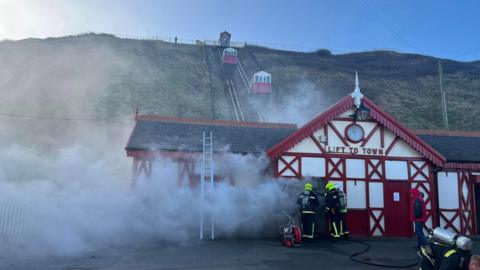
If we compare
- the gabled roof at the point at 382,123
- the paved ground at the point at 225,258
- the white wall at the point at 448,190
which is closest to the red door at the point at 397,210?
the gabled roof at the point at 382,123

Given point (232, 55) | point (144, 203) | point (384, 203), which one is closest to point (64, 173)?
point (144, 203)

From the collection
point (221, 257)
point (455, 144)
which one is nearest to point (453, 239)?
point (221, 257)

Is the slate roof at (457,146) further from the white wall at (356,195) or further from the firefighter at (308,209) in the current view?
the firefighter at (308,209)

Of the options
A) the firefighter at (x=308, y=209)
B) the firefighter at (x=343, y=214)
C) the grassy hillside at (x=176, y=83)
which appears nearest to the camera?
the firefighter at (x=308, y=209)

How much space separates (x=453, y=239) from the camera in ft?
18.9

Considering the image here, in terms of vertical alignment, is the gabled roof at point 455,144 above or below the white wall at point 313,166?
above

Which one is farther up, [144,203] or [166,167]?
[166,167]

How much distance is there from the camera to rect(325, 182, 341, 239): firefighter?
1392 cm

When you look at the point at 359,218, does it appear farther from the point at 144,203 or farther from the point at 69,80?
the point at 69,80

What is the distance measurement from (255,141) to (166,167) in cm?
416

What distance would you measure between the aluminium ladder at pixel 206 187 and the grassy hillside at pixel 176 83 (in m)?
21.3

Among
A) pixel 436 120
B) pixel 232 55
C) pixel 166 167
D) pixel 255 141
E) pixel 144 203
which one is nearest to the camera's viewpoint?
pixel 144 203

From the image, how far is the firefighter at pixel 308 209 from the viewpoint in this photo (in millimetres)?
13547

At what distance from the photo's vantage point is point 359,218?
50.8 ft
